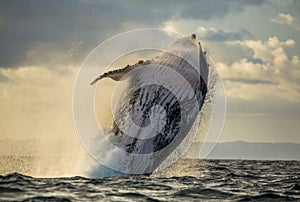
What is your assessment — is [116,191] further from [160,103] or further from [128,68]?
[128,68]

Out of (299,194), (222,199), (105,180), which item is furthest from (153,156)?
(299,194)

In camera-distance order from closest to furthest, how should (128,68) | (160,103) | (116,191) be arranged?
(116,191), (160,103), (128,68)

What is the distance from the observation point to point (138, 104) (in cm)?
1302

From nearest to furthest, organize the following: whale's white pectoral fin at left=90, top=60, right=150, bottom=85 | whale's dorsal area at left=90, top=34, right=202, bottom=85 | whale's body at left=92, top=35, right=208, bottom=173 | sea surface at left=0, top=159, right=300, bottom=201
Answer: sea surface at left=0, top=159, right=300, bottom=201 < whale's body at left=92, top=35, right=208, bottom=173 < whale's dorsal area at left=90, top=34, right=202, bottom=85 < whale's white pectoral fin at left=90, top=60, right=150, bottom=85

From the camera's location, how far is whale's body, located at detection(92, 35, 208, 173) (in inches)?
509

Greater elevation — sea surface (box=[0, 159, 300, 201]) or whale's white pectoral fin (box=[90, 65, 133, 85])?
whale's white pectoral fin (box=[90, 65, 133, 85])

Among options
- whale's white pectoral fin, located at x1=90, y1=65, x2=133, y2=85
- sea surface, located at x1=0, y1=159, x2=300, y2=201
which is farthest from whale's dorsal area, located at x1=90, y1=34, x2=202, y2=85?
sea surface, located at x1=0, y1=159, x2=300, y2=201

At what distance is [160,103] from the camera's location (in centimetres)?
1298

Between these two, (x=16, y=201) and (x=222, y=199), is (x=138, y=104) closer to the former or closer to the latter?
(x=222, y=199)

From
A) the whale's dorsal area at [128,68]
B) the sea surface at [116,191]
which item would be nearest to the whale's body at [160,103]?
the whale's dorsal area at [128,68]

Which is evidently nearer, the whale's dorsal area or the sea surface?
the sea surface

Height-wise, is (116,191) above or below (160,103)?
below

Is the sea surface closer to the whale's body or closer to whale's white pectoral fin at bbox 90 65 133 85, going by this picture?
the whale's body

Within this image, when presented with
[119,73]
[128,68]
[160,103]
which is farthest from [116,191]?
[128,68]
